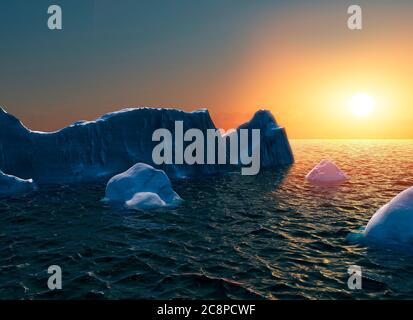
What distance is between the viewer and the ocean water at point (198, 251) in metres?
9.02

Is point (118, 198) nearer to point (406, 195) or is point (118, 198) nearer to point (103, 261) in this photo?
point (103, 261)

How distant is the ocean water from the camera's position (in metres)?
9.02

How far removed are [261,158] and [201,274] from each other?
127ft

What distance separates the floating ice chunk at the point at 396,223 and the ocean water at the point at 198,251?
76cm

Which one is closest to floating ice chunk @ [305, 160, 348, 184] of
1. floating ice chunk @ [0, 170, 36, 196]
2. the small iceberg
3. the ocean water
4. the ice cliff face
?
the ocean water

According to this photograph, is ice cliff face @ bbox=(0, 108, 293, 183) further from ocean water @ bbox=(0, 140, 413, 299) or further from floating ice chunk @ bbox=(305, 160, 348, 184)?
floating ice chunk @ bbox=(305, 160, 348, 184)

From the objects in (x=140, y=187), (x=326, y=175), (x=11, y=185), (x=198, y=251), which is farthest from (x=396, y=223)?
(x=11, y=185)

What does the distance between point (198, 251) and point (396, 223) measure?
7409 mm

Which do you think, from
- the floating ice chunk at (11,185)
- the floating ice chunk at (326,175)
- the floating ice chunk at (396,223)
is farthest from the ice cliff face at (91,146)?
the floating ice chunk at (396,223)

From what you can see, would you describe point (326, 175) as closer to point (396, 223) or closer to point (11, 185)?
point (396, 223)
